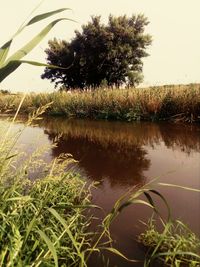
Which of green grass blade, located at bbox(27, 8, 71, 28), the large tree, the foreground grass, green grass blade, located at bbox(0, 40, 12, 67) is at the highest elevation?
the large tree

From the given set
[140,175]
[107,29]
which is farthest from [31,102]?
[107,29]

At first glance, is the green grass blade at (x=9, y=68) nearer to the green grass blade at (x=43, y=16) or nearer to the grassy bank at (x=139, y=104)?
the green grass blade at (x=43, y=16)

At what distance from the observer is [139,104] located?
34.1 feet

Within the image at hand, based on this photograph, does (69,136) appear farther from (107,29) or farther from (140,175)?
(107,29)

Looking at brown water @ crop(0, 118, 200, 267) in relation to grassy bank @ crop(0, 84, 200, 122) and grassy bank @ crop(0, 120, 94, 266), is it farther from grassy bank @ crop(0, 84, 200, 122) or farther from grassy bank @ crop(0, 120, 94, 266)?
grassy bank @ crop(0, 84, 200, 122)

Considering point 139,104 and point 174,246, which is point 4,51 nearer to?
point 174,246

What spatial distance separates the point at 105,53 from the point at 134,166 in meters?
27.7

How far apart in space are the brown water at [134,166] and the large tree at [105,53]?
23.7m

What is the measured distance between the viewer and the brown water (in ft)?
8.08

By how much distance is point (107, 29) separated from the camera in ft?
104

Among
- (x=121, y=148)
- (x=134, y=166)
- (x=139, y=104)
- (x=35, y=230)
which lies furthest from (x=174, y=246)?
(x=139, y=104)

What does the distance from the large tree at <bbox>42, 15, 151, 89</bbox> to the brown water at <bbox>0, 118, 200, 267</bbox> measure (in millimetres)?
23746

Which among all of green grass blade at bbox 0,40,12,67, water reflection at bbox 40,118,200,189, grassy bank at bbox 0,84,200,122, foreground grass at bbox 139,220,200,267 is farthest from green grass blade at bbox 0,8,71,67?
grassy bank at bbox 0,84,200,122

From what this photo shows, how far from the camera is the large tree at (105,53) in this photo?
31.0 m
